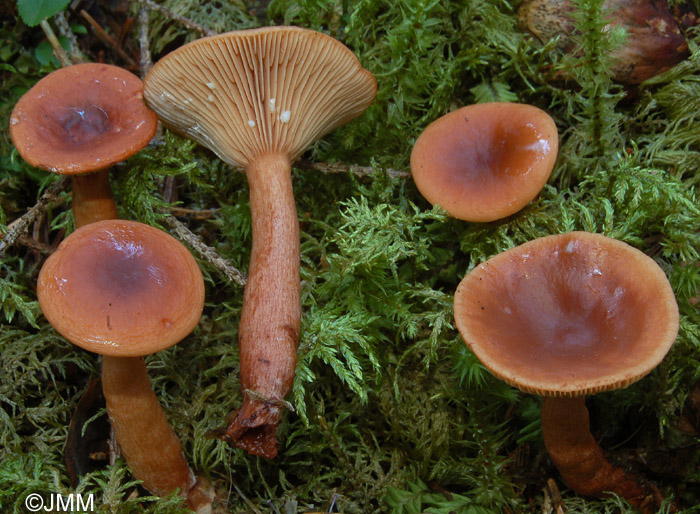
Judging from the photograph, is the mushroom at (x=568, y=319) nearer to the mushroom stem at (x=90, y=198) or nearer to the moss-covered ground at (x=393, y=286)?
the moss-covered ground at (x=393, y=286)

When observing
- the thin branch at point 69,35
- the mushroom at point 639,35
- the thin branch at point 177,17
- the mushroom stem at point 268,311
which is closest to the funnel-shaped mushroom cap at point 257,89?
the mushroom stem at point 268,311

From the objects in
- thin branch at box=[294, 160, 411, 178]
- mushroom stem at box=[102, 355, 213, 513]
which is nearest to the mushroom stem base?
mushroom stem at box=[102, 355, 213, 513]

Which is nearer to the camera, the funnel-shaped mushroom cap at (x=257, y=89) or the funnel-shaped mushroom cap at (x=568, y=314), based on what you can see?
the funnel-shaped mushroom cap at (x=568, y=314)

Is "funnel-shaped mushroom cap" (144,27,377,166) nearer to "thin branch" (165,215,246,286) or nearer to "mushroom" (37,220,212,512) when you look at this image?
"thin branch" (165,215,246,286)

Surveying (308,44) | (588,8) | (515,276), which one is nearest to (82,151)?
(308,44)

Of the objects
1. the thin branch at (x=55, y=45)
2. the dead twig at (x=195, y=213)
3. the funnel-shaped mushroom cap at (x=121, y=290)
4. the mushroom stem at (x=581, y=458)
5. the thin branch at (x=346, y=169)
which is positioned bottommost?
the mushroom stem at (x=581, y=458)

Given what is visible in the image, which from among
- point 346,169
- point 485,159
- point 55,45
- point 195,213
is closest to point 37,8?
point 55,45

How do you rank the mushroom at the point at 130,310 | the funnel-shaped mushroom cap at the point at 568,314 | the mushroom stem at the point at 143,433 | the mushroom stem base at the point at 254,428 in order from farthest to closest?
the mushroom stem at the point at 143,433 → the mushroom stem base at the point at 254,428 → the mushroom at the point at 130,310 → the funnel-shaped mushroom cap at the point at 568,314
